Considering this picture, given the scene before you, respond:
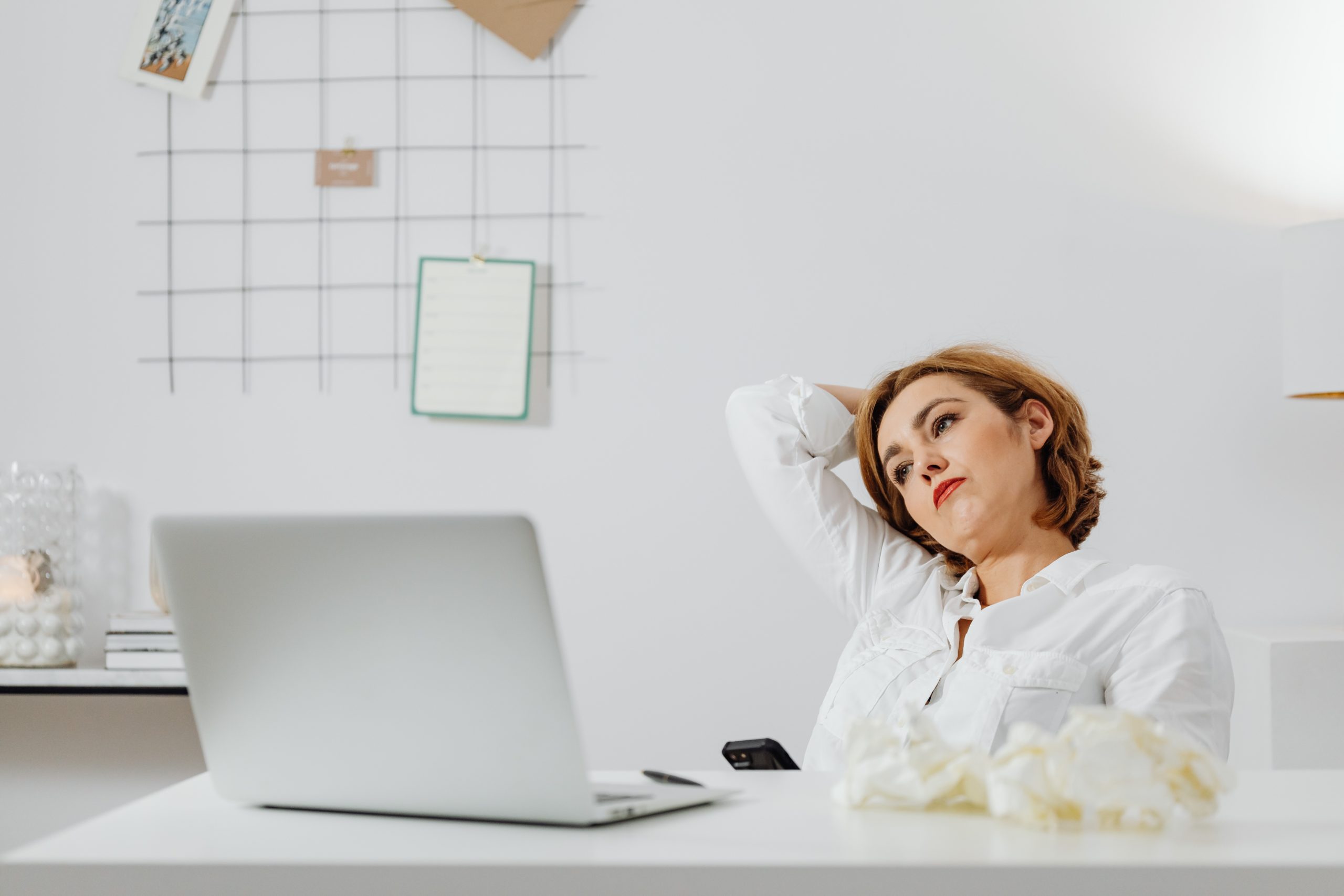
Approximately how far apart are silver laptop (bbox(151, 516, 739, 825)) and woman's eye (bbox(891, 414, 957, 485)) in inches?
29.5

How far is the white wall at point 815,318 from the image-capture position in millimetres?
2062

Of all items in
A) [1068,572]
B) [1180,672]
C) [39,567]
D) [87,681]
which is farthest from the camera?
[39,567]

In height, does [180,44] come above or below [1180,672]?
above

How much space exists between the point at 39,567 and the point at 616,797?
172 centimetres

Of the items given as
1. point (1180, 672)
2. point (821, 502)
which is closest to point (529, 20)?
point (821, 502)

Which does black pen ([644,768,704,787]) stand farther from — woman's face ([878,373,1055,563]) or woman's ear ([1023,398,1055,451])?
woman's ear ([1023,398,1055,451])

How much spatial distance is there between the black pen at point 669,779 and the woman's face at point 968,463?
64 cm

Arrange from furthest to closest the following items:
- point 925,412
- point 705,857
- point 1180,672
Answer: point 925,412 → point 1180,672 → point 705,857

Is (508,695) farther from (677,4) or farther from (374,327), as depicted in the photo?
(677,4)

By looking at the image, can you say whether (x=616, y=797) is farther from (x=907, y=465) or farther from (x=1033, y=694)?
(x=907, y=465)

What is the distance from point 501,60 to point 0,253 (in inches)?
42.1

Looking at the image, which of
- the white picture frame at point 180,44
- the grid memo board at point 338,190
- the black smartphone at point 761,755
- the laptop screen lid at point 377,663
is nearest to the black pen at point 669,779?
the laptop screen lid at point 377,663

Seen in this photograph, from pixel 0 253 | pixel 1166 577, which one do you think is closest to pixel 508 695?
pixel 1166 577

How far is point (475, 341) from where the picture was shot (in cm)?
213
